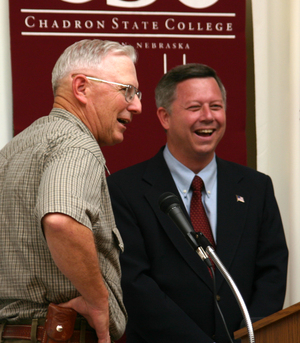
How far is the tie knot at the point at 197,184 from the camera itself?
7.86 ft

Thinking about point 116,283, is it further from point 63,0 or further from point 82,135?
point 63,0

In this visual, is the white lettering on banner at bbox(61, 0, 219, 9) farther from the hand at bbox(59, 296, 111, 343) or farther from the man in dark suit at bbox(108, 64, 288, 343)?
the hand at bbox(59, 296, 111, 343)

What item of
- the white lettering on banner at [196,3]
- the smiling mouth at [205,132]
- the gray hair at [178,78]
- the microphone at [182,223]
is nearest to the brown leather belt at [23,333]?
the microphone at [182,223]

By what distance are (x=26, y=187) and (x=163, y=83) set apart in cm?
146

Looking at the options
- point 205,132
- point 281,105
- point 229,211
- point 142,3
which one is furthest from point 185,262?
point 142,3

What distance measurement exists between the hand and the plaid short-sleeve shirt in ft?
0.11

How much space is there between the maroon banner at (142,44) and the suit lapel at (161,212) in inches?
18.8

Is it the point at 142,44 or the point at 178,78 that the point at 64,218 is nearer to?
the point at 178,78

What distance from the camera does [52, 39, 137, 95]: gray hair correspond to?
162cm

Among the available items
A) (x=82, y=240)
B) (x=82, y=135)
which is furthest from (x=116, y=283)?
(x=82, y=135)

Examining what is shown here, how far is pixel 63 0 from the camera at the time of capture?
283 cm

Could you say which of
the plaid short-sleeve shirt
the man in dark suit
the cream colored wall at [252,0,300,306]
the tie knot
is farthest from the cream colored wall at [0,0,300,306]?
the plaid short-sleeve shirt

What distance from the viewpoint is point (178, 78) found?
8.50 feet

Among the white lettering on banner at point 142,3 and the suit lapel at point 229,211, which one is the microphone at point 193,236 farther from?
the white lettering on banner at point 142,3
